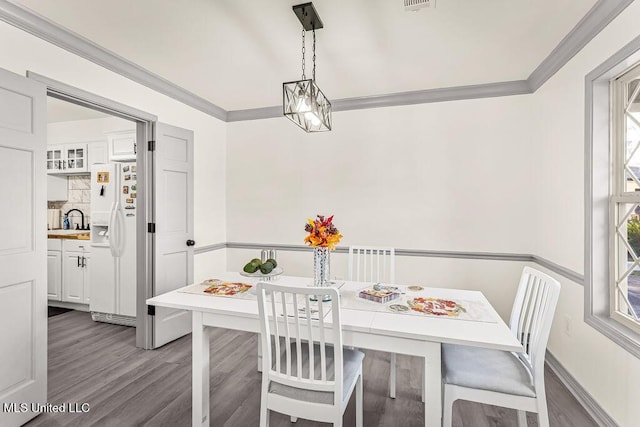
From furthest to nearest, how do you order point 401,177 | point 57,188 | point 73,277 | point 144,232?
point 57,188
point 73,277
point 401,177
point 144,232

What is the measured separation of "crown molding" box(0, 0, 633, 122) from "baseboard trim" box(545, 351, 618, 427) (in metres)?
2.30

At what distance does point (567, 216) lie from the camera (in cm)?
241

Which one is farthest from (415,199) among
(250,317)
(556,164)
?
(250,317)

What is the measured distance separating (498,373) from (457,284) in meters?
1.77

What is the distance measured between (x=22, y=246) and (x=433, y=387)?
2477mm

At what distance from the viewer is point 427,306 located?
1788mm

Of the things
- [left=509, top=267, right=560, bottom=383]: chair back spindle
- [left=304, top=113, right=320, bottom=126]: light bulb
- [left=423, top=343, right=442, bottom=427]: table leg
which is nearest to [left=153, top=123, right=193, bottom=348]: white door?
[left=304, top=113, right=320, bottom=126]: light bulb

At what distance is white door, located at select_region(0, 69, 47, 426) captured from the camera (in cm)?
187

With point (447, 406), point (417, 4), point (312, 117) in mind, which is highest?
point (417, 4)

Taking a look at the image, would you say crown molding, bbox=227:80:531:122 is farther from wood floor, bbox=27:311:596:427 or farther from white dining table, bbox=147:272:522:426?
wood floor, bbox=27:311:596:427

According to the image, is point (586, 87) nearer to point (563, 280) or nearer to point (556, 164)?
point (556, 164)

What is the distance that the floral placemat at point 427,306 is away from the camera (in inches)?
65.3

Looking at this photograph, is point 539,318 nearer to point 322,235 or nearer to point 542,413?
point 542,413

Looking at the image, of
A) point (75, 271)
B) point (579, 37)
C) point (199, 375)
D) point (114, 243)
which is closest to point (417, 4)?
point (579, 37)
